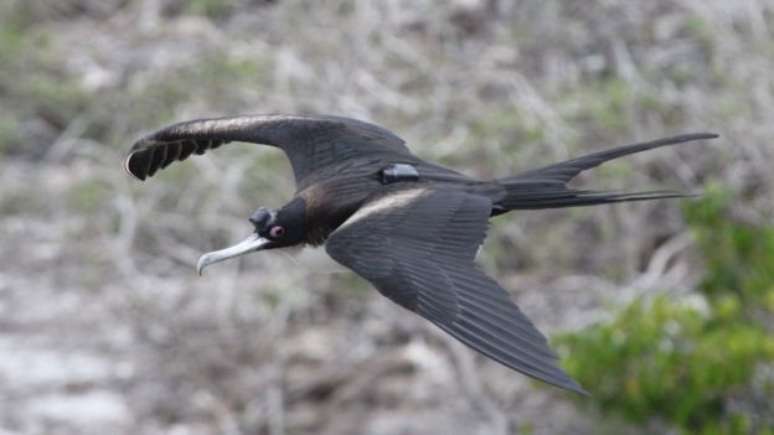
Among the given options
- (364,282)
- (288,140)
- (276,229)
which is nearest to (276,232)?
(276,229)

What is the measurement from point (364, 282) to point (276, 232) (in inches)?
80.4

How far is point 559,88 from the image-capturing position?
6531mm

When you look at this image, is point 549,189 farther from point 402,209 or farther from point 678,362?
point 678,362

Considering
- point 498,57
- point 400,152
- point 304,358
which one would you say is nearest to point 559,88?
point 498,57

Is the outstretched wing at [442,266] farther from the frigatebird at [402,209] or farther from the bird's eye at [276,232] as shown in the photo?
the bird's eye at [276,232]

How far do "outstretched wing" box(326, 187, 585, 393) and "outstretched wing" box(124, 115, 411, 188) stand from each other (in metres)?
0.38

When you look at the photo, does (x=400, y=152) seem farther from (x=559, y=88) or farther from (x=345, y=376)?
(x=559, y=88)

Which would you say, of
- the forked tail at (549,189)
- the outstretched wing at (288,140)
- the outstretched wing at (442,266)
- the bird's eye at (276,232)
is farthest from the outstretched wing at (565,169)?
the bird's eye at (276,232)

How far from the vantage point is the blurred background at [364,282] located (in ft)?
Answer: 16.6

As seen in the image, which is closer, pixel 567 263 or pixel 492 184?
pixel 492 184

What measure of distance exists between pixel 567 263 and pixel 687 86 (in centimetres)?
86

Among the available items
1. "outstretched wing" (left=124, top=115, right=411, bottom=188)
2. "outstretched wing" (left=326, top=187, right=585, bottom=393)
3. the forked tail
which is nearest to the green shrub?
"outstretched wing" (left=124, top=115, right=411, bottom=188)

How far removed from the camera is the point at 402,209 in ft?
11.1

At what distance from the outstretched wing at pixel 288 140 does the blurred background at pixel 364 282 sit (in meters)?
0.92
